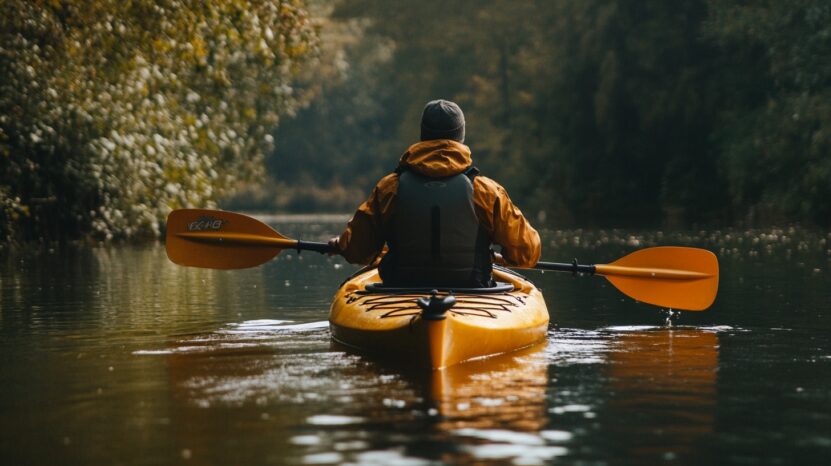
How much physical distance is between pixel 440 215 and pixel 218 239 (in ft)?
10.4

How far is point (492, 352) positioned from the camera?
9.04 meters

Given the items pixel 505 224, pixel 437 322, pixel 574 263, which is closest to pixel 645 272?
pixel 574 263

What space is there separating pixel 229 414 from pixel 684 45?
29351mm

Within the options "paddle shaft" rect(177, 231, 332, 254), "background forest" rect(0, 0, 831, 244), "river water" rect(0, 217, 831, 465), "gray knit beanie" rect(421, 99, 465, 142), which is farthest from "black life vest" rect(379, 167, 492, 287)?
"background forest" rect(0, 0, 831, 244)

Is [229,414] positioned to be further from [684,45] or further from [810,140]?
[684,45]

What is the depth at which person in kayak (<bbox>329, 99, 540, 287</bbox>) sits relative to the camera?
350 inches

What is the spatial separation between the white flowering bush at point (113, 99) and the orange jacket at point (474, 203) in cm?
592

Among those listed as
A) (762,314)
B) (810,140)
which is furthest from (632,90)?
(762,314)

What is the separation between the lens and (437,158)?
8.95m

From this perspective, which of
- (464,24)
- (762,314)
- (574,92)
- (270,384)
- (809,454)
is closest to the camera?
(809,454)

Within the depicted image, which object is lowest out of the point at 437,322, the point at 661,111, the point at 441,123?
the point at 437,322

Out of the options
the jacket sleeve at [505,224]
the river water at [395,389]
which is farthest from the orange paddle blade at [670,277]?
the jacket sleeve at [505,224]

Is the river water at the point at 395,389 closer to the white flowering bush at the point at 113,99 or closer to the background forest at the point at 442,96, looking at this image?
the white flowering bush at the point at 113,99

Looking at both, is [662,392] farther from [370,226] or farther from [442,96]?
[442,96]
